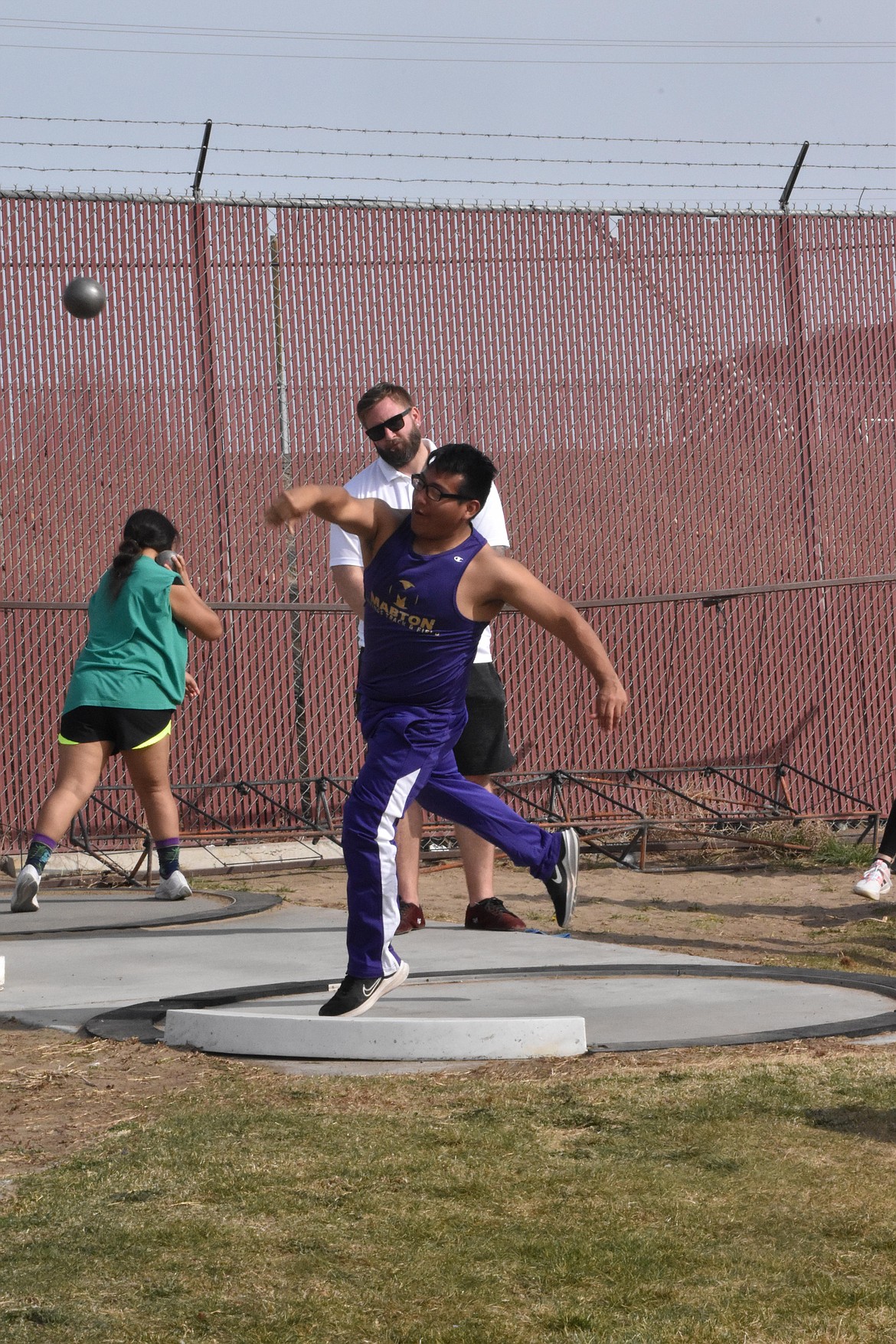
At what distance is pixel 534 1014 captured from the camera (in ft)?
14.7

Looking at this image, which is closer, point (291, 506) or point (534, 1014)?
point (291, 506)

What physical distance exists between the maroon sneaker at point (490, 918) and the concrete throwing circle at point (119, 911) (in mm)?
1474

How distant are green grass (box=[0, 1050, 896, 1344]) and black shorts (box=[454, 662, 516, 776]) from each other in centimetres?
218

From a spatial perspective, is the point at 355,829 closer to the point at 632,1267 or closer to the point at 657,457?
the point at 632,1267

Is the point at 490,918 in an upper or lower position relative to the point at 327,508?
lower

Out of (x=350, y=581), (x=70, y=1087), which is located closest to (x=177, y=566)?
(x=350, y=581)

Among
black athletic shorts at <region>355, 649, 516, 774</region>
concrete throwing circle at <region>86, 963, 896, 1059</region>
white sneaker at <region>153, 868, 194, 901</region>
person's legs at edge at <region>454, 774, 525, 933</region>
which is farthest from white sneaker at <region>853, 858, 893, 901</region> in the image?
white sneaker at <region>153, 868, 194, 901</region>

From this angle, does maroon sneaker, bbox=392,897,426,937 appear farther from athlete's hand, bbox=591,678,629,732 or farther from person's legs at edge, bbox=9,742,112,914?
person's legs at edge, bbox=9,742,112,914

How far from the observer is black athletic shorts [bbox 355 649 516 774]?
5.83 meters

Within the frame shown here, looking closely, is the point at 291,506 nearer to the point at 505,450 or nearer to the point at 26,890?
the point at 26,890

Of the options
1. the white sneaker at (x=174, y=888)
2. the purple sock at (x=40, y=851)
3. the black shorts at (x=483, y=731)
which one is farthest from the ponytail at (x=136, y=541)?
the black shorts at (x=483, y=731)

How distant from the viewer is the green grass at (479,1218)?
2.29m

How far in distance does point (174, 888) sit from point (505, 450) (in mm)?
4647

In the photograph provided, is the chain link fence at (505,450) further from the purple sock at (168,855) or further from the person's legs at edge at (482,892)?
the person's legs at edge at (482,892)
